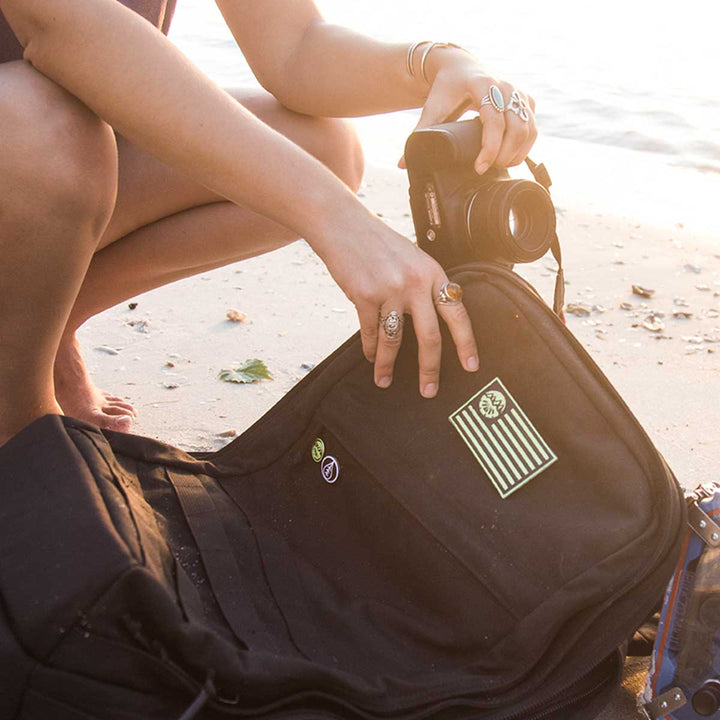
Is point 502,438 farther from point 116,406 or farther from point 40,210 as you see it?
point 116,406

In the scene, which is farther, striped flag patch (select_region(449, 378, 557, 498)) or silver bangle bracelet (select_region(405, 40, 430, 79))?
silver bangle bracelet (select_region(405, 40, 430, 79))

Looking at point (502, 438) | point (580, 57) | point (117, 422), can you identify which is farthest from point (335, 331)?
point (580, 57)

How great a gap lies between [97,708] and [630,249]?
2.44 metres

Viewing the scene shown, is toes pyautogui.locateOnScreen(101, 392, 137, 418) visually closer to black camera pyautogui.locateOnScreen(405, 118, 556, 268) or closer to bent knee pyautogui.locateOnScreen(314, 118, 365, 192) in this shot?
bent knee pyautogui.locateOnScreen(314, 118, 365, 192)

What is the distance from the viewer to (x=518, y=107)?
4.37 ft

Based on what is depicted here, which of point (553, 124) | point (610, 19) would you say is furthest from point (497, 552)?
point (610, 19)

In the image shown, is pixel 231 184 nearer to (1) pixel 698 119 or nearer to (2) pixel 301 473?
(2) pixel 301 473

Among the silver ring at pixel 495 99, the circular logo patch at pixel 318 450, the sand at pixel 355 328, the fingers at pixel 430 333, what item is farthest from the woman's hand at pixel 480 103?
the sand at pixel 355 328

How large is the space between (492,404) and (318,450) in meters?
0.29

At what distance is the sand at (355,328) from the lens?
1.88 meters

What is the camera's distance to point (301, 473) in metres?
1.31

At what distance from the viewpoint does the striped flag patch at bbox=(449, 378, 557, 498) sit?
1081mm

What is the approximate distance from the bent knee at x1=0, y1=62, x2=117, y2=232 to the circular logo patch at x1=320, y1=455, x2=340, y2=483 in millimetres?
490

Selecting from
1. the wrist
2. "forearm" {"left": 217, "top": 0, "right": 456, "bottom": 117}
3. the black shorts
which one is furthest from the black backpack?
the black shorts
